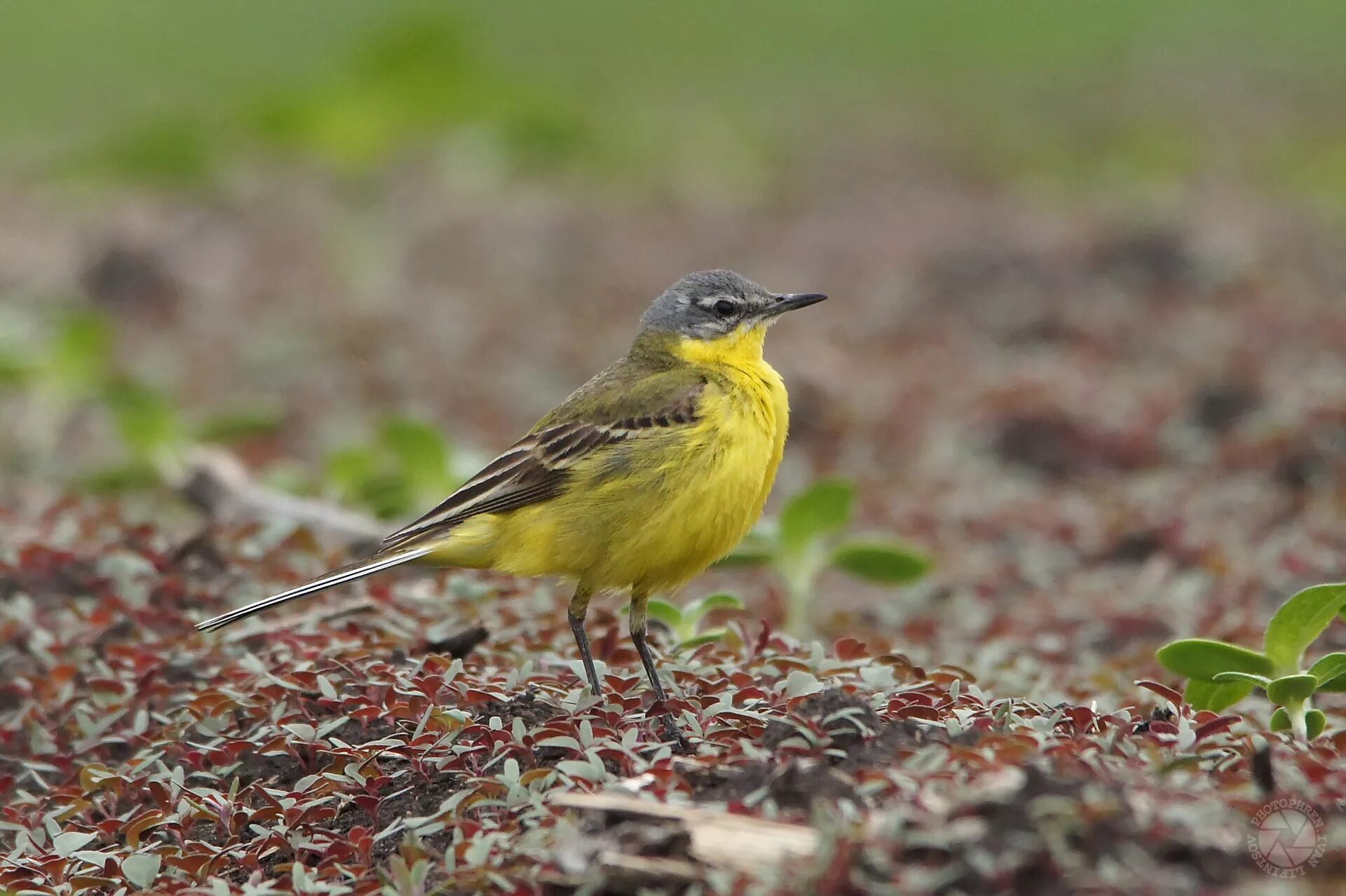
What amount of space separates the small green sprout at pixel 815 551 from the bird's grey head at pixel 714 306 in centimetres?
81

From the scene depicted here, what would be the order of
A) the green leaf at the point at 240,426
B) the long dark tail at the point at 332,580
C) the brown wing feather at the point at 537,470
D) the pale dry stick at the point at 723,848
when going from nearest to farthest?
the pale dry stick at the point at 723,848, the long dark tail at the point at 332,580, the brown wing feather at the point at 537,470, the green leaf at the point at 240,426

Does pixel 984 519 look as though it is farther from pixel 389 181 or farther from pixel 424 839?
pixel 389 181

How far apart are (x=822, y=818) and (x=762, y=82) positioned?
25625mm

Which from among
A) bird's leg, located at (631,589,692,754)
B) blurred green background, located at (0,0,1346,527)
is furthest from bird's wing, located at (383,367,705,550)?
blurred green background, located at (0,0,1346,527)

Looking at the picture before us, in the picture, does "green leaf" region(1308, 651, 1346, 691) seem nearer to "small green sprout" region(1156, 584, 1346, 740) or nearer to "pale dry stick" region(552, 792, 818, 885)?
"small green sprout" region(1156, 584, 1346, 740)

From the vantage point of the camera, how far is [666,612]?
6750mm

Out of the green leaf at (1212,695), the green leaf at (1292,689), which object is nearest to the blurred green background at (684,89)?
the green leaf at (1212,695)

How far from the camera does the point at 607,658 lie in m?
6.86

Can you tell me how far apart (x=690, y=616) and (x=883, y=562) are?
1.14 m

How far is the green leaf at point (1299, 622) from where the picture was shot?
5.19 m

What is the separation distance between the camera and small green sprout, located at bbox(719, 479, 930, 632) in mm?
7469

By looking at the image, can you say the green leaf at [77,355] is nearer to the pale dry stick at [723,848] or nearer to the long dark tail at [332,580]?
the long dark tail at [332,580]

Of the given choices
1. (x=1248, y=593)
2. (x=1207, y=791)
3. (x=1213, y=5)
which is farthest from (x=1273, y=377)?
(x=1213, y=5)

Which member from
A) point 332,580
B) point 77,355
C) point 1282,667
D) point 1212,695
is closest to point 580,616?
point 332,580
